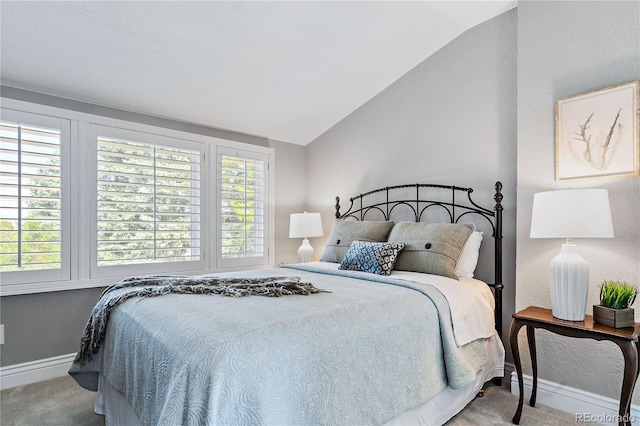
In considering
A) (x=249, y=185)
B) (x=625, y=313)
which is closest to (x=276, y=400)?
(x=625, y=313)

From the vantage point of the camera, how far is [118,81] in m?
2.83

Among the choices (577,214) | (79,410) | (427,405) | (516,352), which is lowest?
(79,410)

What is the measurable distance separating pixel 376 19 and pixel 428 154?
1.24m

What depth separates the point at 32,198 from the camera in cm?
266

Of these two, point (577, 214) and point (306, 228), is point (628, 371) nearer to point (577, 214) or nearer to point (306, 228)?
point (577, 214)

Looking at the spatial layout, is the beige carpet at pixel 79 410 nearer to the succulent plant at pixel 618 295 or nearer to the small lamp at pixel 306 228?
the succulent plant at pixel 618 295

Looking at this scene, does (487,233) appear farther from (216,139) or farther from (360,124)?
(216,139)

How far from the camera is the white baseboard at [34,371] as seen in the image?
2.59 m

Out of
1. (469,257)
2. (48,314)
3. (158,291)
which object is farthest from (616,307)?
(48,314)

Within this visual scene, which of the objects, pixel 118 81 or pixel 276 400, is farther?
pixel 118 81

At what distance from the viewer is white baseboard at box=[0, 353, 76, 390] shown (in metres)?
2.59

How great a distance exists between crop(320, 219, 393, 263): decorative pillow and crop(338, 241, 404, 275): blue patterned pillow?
27cm

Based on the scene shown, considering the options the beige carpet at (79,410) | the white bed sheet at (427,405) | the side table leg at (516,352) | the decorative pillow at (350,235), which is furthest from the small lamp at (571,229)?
the decorative pillow at (350,235)

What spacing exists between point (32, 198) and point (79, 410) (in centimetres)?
155
